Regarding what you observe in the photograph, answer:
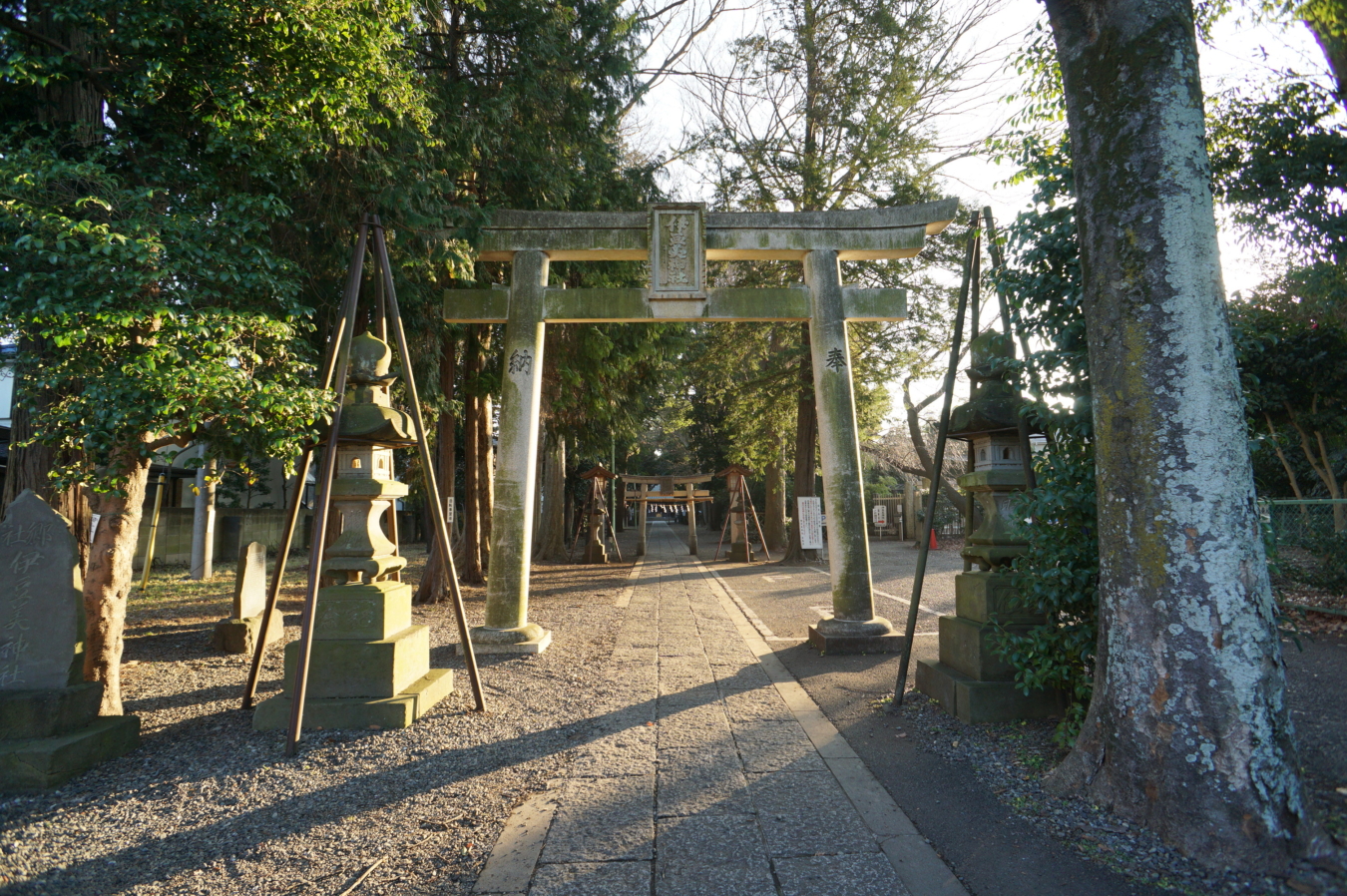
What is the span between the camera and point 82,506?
5285 mm

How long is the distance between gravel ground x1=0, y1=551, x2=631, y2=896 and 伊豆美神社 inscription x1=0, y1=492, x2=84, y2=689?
66 centimetres

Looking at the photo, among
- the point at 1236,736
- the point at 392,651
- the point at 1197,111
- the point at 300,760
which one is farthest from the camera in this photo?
the point at 392,651

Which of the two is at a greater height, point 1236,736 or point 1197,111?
point 1197,111

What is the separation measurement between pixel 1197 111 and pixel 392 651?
5348 mm

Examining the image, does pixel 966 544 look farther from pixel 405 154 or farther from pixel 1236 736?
pixel 405 154

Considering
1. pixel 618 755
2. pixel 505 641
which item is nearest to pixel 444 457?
pixel 505 641

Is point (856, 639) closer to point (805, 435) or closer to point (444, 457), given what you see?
point (444, 457)

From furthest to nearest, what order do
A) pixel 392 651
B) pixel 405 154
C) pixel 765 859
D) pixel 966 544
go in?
1. pixel 405 154
2. pixel 966 544
3. pixel 392 651
4. pixel 765 859

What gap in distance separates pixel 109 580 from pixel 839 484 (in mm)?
6344

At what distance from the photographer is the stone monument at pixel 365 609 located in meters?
4.55

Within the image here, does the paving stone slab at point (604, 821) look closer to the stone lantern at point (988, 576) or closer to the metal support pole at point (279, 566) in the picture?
the stone lantern at point (988, 576)

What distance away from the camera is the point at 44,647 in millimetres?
3771

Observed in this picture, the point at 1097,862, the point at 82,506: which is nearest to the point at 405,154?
the point at 82,506

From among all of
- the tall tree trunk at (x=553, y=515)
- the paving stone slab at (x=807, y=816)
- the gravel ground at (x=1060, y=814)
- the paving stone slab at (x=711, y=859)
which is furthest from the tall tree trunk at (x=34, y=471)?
the tall tree trunk at (x=553, y=515)
